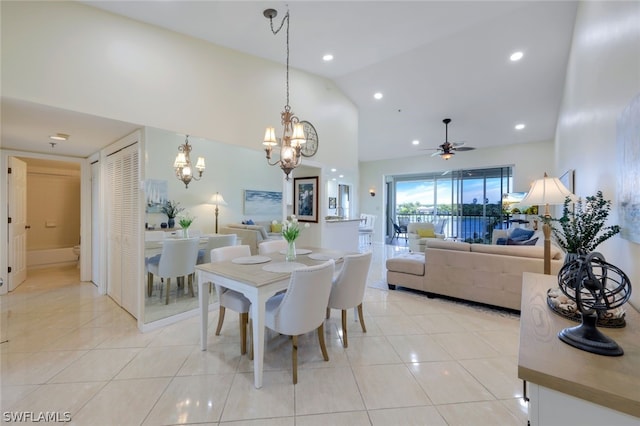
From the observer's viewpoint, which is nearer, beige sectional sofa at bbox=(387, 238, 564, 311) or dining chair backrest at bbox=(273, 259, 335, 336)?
dining chair backrest at bbox=(273, 259, 335, 336)

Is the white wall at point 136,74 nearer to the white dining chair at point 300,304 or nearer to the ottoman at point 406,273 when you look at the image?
the white dining chair at point 300,304

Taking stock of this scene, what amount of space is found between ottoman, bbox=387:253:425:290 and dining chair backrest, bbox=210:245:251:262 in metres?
2.41

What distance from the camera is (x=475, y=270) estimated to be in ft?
11.6

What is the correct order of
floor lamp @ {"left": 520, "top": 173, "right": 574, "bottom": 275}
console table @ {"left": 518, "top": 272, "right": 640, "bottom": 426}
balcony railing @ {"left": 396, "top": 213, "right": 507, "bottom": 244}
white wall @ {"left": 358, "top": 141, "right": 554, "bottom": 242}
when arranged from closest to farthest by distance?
console table @ {"left": 518, "top": 272, "right": 640, "bottom": 426}, floor lamp @ {"left": 520, "top": 173, "right": 574, "bottom": 275}, white wall @ {"left": 358, "top": 141, "right": 554, "bottom": 242}, balcony railing @ {"left": 396, "top": 213, "right": 507, "bottom": 244}

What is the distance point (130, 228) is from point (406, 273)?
386 centimetres

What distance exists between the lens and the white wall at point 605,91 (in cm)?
161

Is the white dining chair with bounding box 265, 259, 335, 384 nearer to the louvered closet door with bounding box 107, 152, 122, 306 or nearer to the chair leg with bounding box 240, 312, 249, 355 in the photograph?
the chair leg with bounding box 240, 312, 249, 355

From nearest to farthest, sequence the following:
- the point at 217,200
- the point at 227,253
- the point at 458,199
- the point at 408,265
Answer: the point at 227,253 < the point at 217,200 < the point at 408,265 < the point at 458,199

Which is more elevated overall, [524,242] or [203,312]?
[524,242]

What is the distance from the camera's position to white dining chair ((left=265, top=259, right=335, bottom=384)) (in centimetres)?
200

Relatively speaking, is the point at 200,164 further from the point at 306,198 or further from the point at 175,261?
the point at 306,198

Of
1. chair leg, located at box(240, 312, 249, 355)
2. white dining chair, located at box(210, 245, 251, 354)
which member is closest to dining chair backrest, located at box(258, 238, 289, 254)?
white dining chair, located at box(210, 245, 251, 354)

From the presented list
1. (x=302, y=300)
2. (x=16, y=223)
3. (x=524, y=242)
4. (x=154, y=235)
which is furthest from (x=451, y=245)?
(x=16, y=223)

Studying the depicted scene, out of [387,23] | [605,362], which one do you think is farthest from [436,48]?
[605,362]
